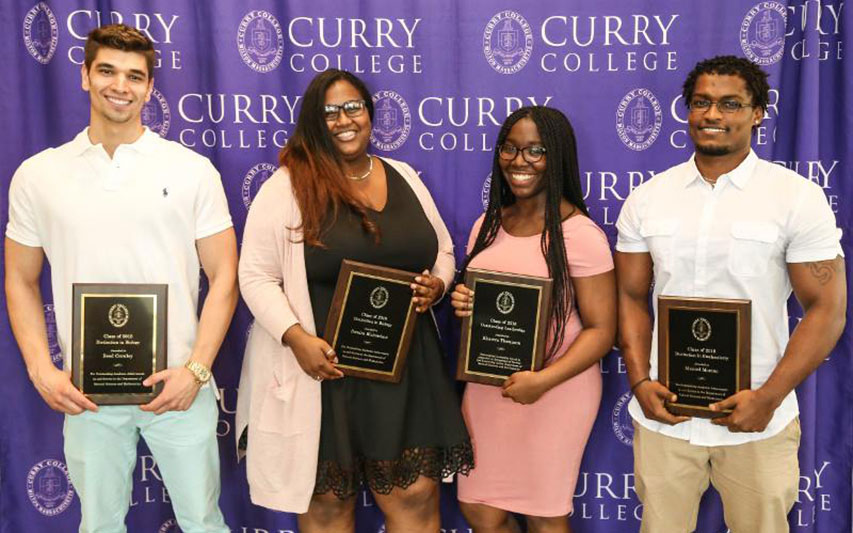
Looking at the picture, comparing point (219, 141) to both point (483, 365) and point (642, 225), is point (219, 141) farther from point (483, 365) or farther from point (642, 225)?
point (642, 225)

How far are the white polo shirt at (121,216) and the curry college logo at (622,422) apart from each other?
1587mm

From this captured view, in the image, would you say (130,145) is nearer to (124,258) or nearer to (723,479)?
(124,258)

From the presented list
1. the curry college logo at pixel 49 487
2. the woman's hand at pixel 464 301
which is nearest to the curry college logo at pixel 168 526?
the curry college logo at pixel 49 487

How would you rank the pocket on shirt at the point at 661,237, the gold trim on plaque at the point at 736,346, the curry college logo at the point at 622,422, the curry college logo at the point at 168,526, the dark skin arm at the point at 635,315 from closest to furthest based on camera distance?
the gold trim on plaque at the point at 736,346 < the pocket on shirt at the point at 661,237 < the dark skin arm at the point at 635,315 < the curry college logo at the point at 622,422 < the curry college logo at the point at 168,526

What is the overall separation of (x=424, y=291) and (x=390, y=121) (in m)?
0.85

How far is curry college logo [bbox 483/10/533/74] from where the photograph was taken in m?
2.72

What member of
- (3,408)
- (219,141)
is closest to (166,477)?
(3,408)

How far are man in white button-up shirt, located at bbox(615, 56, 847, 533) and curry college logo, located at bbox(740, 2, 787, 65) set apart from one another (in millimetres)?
527

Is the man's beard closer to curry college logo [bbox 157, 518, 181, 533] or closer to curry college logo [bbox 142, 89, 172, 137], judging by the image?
curry college logo [bbox 142, 89, 172, 137]

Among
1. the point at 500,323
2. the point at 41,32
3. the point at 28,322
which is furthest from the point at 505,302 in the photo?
the point at 41,32

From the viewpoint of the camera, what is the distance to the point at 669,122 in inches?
108

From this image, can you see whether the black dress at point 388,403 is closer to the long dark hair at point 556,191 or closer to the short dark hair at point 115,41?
the long dark hair at point 556,191

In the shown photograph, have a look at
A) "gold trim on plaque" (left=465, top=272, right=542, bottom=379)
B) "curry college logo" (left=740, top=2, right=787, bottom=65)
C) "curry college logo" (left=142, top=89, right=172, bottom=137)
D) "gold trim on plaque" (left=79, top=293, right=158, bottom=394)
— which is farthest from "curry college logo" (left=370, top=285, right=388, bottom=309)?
"curry college logo" (left=740, top=2, right=787, bottom=65)

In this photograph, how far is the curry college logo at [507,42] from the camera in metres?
2.72
